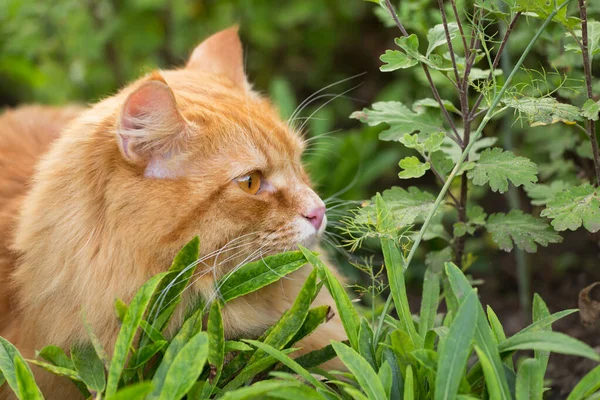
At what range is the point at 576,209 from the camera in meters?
1.60

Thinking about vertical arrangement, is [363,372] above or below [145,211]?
below

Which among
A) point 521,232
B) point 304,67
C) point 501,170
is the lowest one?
point 304,67

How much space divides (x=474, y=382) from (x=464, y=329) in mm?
255

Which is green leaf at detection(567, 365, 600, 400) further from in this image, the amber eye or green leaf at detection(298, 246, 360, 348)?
the amber eye

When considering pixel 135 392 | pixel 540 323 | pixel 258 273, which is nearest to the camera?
pixel 135 392

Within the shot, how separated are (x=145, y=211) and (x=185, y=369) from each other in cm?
41

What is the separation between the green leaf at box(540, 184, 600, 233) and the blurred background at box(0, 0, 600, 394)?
83cm

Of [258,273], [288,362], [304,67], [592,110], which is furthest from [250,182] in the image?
[304,67]

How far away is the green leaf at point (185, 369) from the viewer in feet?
4.51

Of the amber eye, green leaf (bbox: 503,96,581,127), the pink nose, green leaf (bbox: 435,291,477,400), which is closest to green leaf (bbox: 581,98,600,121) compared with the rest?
green leaf (bbox: 503,96,581,127)

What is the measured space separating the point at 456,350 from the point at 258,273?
51cm

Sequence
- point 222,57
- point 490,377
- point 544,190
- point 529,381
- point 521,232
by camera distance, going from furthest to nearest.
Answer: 1. point 222,57
2. point 544,190
3. point 521,232
4. point 529,381
5. point 490,377

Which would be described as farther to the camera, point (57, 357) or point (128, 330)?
point (57, 357)

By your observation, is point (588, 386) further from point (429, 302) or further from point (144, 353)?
point (144, 353)
